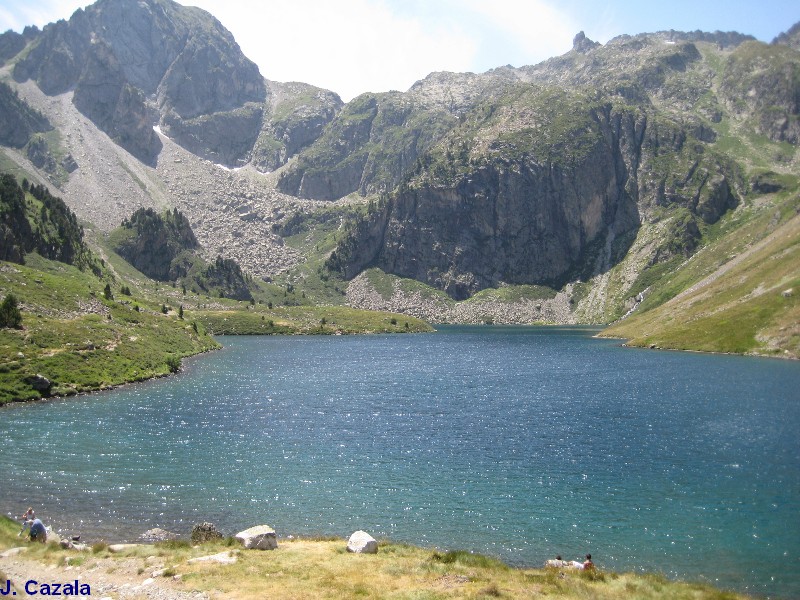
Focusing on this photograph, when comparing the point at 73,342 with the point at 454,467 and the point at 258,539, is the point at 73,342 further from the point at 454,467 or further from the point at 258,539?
the point at 258,539

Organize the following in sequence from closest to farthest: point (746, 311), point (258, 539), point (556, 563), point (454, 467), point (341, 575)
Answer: point (341, 575) < point (556, 563) < point (258, 539) < point (454, 467) < point (746, 311)

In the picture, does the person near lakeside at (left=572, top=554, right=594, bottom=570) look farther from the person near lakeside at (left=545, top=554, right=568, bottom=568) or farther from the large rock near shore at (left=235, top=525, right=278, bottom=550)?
the large rock near shore at (left=235, top=525, right=278, bottom=550)

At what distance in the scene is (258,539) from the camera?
1187 inches

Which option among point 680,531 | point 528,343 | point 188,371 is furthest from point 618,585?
point 528,343

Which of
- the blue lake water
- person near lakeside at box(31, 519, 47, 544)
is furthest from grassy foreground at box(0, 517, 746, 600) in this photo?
the blue lake water

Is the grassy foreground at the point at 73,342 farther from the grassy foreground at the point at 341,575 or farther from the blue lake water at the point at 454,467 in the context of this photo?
the grassy foreground at the point at 341,575

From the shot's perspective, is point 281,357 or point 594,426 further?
point 281,357

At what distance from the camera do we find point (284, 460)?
169 feet

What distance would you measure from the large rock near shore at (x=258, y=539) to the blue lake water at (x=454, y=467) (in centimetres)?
525

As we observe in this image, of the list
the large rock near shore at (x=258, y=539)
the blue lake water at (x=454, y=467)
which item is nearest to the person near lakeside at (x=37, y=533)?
the blue lake water at (x=454, y=467)

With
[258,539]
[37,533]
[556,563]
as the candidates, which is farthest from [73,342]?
[556,563]

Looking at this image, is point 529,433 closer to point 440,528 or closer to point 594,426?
point 594,426

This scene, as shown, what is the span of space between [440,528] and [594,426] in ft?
112

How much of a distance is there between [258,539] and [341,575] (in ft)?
20.8
